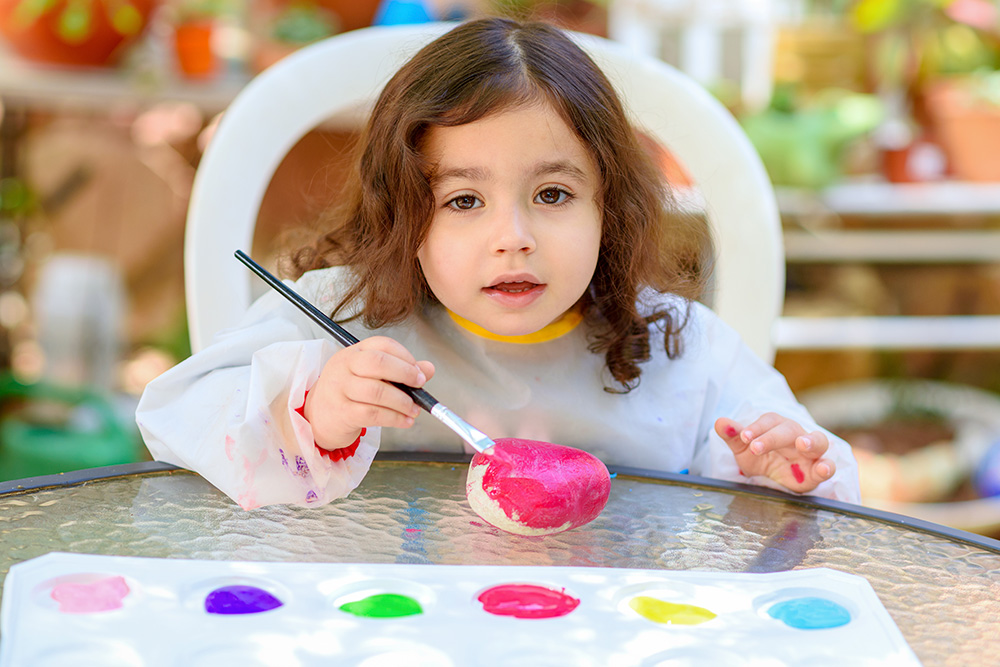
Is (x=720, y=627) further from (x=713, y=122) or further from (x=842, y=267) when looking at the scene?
(x=842, y=267)

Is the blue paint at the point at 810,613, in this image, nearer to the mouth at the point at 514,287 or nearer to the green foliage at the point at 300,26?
the mouth at the point at 514,287

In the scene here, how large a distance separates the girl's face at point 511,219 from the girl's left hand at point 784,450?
0.53ft

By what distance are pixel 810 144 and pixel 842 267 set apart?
1.13 ft

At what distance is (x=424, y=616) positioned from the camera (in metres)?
0.51

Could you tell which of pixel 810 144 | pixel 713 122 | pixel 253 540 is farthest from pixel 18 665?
pixel 810 144

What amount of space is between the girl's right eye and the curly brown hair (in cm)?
2

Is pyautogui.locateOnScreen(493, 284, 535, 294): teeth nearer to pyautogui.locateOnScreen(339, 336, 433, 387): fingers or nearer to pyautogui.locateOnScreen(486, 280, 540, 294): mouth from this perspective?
pyautogui.locateOnScreen(486, 280, 540, 294): mouth

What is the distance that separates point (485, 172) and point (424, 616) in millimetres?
343

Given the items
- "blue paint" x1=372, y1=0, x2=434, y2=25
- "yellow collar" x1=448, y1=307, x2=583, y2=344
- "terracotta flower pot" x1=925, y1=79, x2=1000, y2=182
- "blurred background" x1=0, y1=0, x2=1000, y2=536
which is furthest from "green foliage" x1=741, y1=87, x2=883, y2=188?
"yellow collar" x1=448, y1=307, x2=583, y2=344

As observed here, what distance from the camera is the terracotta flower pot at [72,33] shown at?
5.33 feet

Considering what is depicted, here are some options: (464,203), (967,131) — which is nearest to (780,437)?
(464,203)

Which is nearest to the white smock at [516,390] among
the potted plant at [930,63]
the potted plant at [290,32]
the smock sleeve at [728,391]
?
the smock sleeve at [728,391]

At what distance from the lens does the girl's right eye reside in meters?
0.76

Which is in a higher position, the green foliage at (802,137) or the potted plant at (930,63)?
the potted plant at (930,63)
